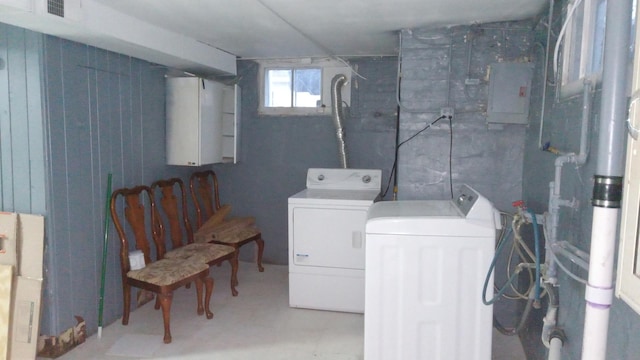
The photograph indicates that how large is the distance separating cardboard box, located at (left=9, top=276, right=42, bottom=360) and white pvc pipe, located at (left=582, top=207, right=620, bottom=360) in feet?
8.95

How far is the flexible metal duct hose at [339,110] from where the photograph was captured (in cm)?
414

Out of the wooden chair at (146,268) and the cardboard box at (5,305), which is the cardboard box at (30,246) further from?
the wooden chair at (146,268)

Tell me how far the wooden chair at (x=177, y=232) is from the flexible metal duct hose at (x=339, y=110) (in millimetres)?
1305

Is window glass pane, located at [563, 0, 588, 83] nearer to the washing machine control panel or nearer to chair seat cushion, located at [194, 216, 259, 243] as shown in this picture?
the washing machine control panel

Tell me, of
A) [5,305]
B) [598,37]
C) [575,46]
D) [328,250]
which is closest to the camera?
[598,37]

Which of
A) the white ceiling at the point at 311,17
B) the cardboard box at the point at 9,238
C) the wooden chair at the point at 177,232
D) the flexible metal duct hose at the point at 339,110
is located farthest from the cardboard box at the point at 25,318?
the flexible metal duct hose at the point at 339,110

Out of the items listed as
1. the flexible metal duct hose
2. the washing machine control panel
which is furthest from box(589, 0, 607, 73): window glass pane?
the flexible metal duct hose

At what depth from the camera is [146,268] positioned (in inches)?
120

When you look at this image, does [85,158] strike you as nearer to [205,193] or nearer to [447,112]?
[205,193]

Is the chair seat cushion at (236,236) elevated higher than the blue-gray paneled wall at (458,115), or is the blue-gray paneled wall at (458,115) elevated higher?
the blue-gray paneled wall at (458,115)

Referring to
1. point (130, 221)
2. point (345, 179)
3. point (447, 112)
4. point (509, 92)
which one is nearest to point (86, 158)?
point (130, 221)

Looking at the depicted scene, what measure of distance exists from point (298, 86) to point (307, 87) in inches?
3.8

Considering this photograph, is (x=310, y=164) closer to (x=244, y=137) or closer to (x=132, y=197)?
(x=244, y=137)

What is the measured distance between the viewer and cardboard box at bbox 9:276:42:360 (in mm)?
2562
